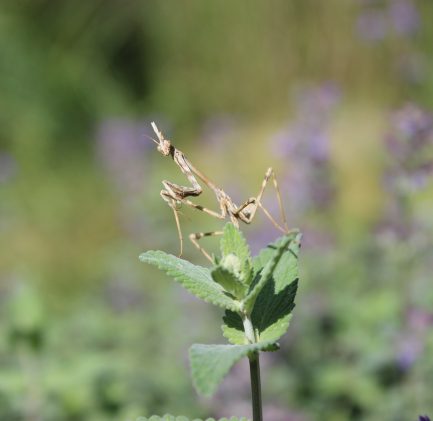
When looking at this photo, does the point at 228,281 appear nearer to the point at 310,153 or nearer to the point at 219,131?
the point at 310,153

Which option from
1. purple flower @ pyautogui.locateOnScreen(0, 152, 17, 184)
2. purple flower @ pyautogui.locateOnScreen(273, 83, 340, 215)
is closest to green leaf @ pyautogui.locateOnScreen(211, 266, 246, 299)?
purple flower @ pyautogui.locateOnScreen(273, 83, 340, 215)

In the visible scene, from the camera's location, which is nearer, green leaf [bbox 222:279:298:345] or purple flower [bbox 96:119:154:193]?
green leaf [bbox 222:279:298:345]

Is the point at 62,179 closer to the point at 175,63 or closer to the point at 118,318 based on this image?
the point at 175,63

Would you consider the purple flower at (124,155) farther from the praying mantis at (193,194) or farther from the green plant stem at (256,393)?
the green plant stem at (256,393)

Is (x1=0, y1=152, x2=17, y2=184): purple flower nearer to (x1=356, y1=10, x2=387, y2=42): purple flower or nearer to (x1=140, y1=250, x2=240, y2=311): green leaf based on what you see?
(x1=356, y1=10, x2=387, y2=42): purple flower

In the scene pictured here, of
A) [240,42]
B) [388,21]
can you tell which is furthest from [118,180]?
[240,42]

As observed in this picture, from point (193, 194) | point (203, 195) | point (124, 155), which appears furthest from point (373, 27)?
point (193, 194)

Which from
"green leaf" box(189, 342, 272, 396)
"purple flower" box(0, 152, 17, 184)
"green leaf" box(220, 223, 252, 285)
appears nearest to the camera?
"green leaf" box(189, 342, 272, 396)
